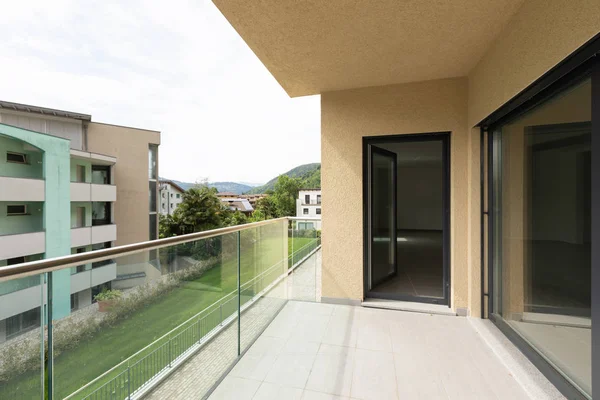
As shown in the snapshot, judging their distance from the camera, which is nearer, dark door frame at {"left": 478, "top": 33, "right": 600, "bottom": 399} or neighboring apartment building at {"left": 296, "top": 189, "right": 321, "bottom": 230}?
dark door frame at {"left": 478, "top": 33, "right": 600, "bottom": 399}

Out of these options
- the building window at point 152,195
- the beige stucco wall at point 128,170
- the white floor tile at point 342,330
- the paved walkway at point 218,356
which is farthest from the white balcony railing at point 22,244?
the white floor tile at point 342,330

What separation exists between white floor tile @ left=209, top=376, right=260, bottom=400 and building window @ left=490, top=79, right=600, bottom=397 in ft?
6.39

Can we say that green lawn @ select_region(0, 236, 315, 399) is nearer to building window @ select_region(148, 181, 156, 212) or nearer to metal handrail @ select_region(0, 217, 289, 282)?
metal handrail @ select_region(0, 217, 289, 282)

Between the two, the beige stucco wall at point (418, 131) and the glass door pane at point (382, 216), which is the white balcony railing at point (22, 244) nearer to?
the beige stucco wall at point (418, 131)

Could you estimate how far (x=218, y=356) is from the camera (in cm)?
195

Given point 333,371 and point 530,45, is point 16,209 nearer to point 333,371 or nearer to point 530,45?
point 333,371

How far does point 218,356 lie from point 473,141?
10.2ft

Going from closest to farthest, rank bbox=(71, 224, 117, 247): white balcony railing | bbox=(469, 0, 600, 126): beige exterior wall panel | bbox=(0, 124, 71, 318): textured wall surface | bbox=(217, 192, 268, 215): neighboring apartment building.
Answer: bbox=(469, 0, 600, 126): beige exterior wall panel
bbox=(0, 124, 71, 318): textured wall surface
bbox=(71, 224, 117, 247): white balcony railing
bbox=(217, 192, 268, 215): neighboring apartment building

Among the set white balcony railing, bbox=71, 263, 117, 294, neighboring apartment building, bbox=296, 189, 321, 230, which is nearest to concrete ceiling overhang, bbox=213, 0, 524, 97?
white balcony railing, bbox=71, 263, 117, 294

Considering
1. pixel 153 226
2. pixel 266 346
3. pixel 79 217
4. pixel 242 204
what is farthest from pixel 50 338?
pixel 242 204

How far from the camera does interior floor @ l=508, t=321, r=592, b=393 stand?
4.79 feet

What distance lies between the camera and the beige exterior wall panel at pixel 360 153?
292cm

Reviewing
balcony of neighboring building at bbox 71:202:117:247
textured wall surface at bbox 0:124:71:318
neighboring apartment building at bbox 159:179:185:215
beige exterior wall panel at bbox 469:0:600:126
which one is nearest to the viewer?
beige exterior wall panel at bbox 469:0:600:126

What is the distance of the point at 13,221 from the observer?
15562 mm
